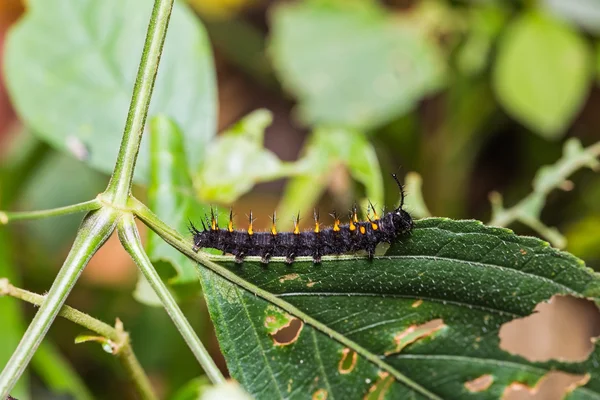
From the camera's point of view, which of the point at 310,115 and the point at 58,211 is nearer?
the point at 58,211

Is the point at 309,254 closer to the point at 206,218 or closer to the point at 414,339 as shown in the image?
the point at 414,339

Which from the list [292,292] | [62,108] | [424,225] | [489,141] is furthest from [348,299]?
[489,141]

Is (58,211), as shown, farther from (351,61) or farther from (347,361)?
(351,61)

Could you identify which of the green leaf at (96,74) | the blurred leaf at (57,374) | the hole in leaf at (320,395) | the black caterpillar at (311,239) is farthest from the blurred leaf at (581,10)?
the blurred leaf at (57,374)

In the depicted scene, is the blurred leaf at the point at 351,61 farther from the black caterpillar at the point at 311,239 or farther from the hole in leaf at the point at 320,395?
→ the hole in leaf at the point at 320,395

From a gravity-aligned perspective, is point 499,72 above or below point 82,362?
above

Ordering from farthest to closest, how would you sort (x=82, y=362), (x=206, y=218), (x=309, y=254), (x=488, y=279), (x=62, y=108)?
(x=82, y=362), (x=62, y=108), (x=206, y=218), (x=309, y=254), (x=488, y=279)

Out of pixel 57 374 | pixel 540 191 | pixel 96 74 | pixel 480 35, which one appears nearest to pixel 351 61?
pixel 480 35

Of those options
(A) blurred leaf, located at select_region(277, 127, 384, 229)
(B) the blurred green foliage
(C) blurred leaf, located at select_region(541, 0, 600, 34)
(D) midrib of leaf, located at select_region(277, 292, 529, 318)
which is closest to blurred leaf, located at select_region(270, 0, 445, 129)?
(B) the blurred green foliage
